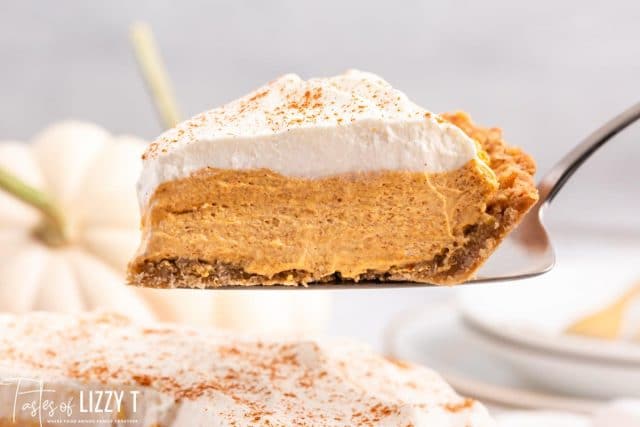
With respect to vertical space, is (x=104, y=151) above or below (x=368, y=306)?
above

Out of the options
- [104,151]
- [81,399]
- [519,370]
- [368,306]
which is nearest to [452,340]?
[519,370]

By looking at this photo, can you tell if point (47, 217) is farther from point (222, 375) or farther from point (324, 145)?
point (324, 145)

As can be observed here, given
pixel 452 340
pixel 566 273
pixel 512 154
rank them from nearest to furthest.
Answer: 1. pixel 512 154
2. pixel 452 340
3. pixel 566 273

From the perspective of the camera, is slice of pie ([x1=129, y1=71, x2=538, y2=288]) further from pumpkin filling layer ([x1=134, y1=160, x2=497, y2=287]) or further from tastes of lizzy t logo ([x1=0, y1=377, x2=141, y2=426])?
tastes of lizzy t logo ([x1=0, y1=377, x2=141, y2=426])

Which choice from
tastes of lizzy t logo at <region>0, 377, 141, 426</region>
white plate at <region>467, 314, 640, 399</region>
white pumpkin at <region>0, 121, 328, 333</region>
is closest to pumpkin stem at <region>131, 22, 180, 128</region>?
white pumpkin at <region>0, 121, 328, 333</region>

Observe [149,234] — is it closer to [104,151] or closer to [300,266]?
[300,266]

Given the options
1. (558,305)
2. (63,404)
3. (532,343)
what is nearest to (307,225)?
(63,404)

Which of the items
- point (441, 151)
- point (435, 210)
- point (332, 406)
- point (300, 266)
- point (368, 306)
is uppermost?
point (441, 151)

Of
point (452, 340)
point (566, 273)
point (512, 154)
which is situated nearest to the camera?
point (512, 154)

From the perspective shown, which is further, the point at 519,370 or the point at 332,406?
the point at 519,370
